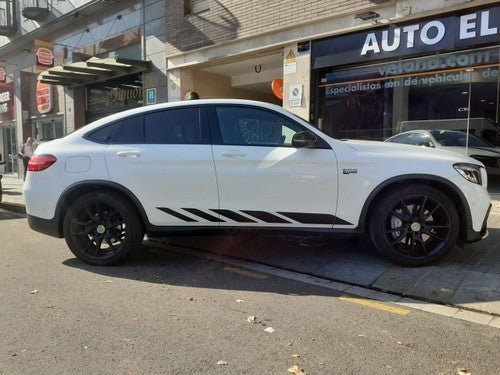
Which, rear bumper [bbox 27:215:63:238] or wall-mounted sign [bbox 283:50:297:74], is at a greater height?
wall-mounted sign [bbox 283:50:297:74]

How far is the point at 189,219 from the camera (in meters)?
5.09

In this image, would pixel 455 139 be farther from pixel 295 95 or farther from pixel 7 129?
pixel 7 129

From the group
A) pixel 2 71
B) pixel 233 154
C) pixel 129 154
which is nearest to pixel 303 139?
pixel 233 154

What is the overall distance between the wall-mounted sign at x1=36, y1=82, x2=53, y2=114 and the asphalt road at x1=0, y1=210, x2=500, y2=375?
16.5 m

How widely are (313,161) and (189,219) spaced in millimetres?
1470

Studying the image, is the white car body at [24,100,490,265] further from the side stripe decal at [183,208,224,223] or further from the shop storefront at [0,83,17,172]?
the shop storefront at [0,83,17,172]

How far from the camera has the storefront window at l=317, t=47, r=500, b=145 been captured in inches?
322

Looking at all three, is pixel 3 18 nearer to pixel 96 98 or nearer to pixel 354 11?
pixel 96 98

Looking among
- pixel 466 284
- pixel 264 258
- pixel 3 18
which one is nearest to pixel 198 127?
pixel 264 258

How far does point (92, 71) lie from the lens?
51.4 feet

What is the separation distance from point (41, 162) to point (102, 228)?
38.9 inches

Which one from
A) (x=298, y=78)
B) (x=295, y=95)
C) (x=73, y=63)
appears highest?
(x=73, y=63)

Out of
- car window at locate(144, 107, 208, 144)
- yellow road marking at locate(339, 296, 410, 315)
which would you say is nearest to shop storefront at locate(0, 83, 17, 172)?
car window at locate(144, 107, 208, 144)

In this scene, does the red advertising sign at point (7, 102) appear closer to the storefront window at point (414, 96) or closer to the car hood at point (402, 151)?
the storefront window at point (414, 96)
